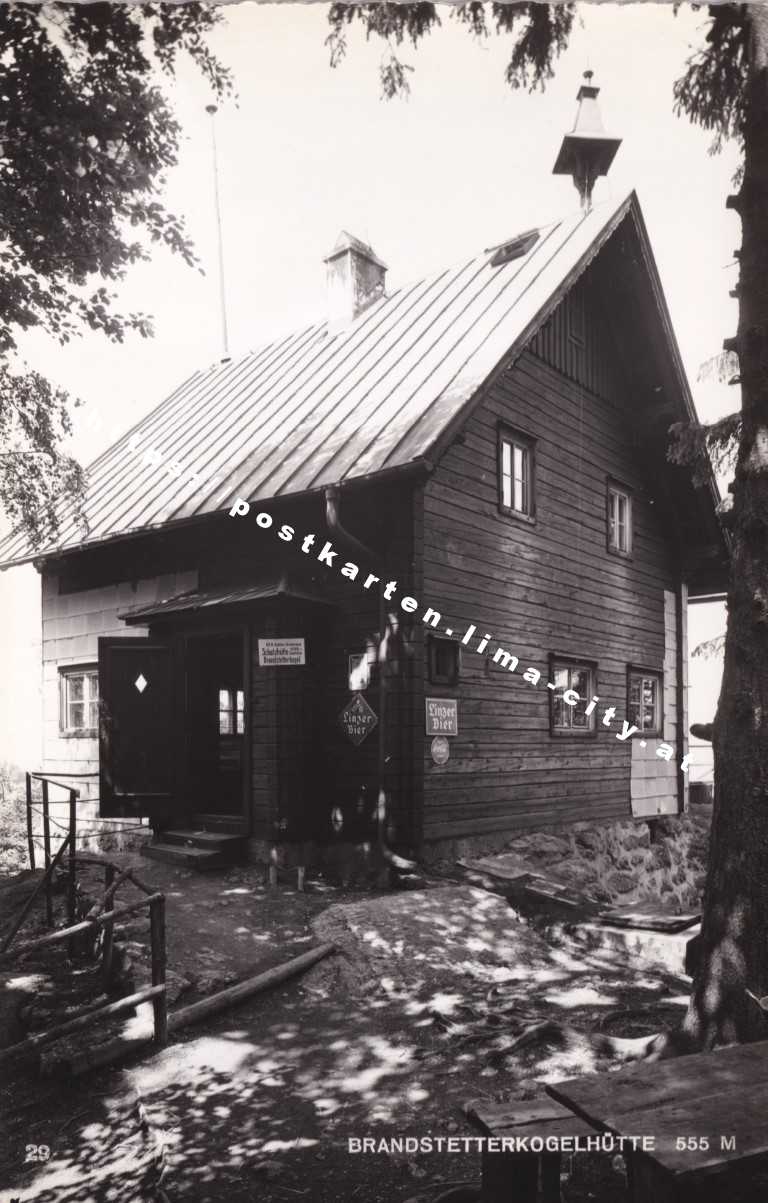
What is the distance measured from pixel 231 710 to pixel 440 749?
13.5 ft

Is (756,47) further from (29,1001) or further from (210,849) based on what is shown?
(210,849)

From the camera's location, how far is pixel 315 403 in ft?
38.9

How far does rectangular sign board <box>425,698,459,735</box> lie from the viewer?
32.0 ft

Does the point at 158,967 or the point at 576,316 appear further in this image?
the point at 576,316

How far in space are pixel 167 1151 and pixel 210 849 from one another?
5963mm

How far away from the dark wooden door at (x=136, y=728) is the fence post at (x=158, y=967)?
5.41 metres

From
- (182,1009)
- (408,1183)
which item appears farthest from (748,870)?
(182,1009)

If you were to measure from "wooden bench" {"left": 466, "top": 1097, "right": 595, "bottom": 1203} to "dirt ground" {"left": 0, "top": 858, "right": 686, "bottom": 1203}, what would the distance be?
0.53m

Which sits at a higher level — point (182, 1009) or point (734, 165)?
point (734, 165)

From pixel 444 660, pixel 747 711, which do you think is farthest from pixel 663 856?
pixel 747 711

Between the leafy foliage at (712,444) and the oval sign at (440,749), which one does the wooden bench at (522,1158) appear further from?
the oval sign at (440,749)

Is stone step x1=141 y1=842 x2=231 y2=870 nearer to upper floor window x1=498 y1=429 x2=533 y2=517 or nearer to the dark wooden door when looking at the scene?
the dark wooden door

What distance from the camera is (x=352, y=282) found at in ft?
46.1

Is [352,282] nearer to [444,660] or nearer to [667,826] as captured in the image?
[444,660]
